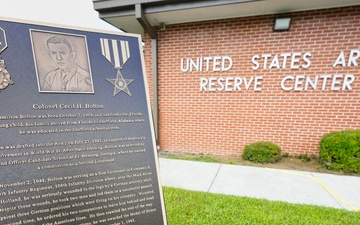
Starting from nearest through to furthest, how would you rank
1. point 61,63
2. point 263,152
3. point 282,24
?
point 61,63, point 282,24, point 263,152

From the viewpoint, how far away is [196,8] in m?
3.72

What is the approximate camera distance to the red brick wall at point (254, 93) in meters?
3.88

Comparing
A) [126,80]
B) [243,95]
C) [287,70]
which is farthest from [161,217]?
[287,70]

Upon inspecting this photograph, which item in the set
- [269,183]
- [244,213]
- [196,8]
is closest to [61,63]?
[244,213]

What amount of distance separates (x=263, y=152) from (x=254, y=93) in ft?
4.50

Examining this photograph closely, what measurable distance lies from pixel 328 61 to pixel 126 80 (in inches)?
172

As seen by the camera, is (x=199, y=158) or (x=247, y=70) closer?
(x=247, y=70)

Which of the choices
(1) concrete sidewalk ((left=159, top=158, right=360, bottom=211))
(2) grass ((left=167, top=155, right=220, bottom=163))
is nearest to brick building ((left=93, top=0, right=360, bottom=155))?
(2) grass ((left=167, top=155, right=220, bottom=163))

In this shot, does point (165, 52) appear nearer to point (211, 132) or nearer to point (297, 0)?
point (211, 132)

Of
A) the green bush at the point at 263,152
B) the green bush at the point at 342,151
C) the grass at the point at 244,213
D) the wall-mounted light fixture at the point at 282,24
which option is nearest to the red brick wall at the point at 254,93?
the wall-mounted light fixture at the point at 282,24

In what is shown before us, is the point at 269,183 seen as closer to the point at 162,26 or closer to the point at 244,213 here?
the point at 244,213

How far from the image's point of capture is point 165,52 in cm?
479

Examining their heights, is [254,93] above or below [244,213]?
above

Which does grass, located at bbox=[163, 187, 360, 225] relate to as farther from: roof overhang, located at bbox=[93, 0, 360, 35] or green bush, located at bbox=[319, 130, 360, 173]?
roof overhang, located at bbox=[93, 0, 360, 35]
